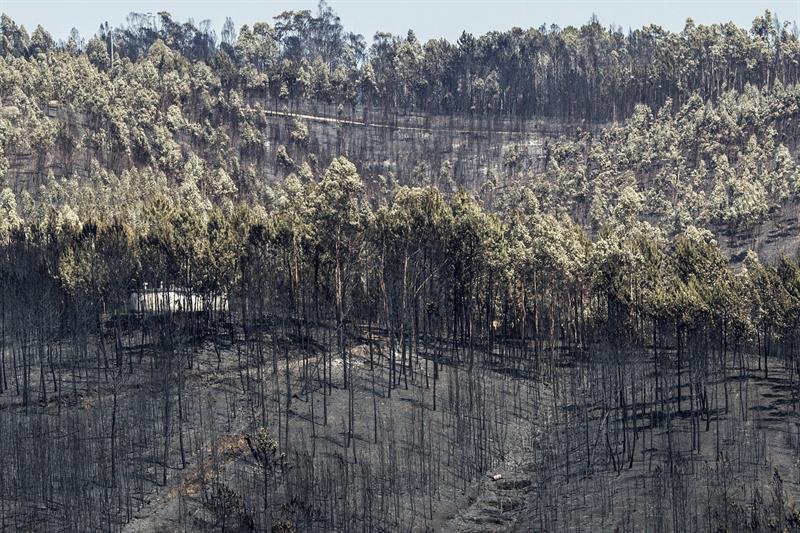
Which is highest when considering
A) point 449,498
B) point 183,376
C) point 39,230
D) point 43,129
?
point 43,129

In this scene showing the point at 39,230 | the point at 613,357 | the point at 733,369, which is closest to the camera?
the point at 613,357

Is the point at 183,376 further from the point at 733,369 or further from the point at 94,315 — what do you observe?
the point at 733,369

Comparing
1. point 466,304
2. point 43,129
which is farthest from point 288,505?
point 43,129

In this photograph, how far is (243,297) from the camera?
108m

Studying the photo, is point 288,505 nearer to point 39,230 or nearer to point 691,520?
→ point 691,520

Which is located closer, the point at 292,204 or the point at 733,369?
the point at 733,369

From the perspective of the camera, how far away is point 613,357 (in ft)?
306

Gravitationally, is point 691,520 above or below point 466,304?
below

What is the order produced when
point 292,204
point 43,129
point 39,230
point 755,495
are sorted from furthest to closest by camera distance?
point 43,129
point 39,230
point 292,204
point 755,495

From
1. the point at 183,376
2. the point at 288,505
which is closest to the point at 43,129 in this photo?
the point at 183,376

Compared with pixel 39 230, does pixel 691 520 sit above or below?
below

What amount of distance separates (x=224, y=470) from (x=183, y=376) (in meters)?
16.4

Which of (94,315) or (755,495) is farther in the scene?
(94,315)

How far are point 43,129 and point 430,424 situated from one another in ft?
365
